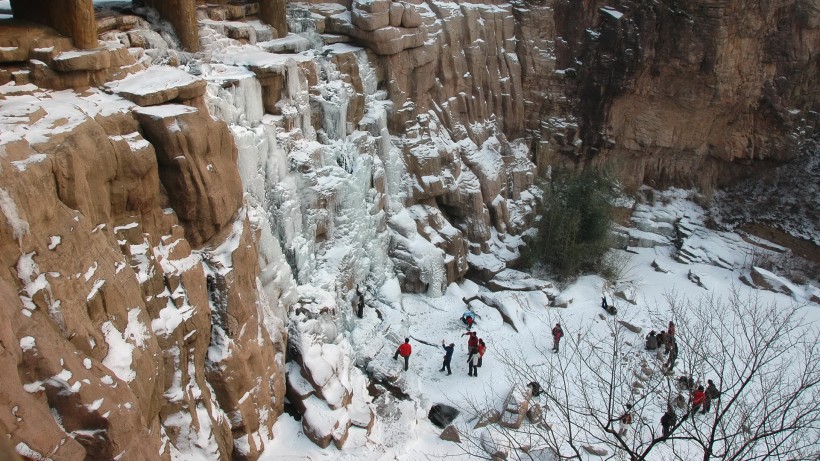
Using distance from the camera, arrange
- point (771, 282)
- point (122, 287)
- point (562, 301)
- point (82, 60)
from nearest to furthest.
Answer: point (122, 287), point (82, 60), point (562, 301), point (771, 282)

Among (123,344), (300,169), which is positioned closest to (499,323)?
(300,169)

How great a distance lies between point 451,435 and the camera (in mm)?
11242

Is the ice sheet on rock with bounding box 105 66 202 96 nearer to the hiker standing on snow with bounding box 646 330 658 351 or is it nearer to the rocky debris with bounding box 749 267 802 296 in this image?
the hiker standing on snow with bounding box 646 330 658 351

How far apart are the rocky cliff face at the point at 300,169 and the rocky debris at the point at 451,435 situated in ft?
3.03

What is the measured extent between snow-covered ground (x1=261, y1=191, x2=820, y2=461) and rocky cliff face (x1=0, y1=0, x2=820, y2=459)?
335 millimetres

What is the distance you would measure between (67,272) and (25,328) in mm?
851

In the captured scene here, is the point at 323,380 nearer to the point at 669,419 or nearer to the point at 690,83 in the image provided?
the point at 669,419

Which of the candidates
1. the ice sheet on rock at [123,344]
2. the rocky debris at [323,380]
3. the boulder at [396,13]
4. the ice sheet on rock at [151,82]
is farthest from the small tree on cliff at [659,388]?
the boulder at [396,13]

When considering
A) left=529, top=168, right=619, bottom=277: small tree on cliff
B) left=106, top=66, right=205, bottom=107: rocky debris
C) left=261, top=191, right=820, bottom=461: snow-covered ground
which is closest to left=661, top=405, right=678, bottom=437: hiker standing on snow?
left=261, top=191, right=820, bottom=461: snow-covered ground

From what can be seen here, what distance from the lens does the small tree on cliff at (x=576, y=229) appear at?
64.2 ft

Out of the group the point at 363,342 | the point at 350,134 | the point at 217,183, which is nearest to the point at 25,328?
the point at 217,183

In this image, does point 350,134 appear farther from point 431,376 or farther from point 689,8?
point 689,8

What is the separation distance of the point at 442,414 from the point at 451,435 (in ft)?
2.88

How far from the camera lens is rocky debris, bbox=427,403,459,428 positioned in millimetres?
11906
